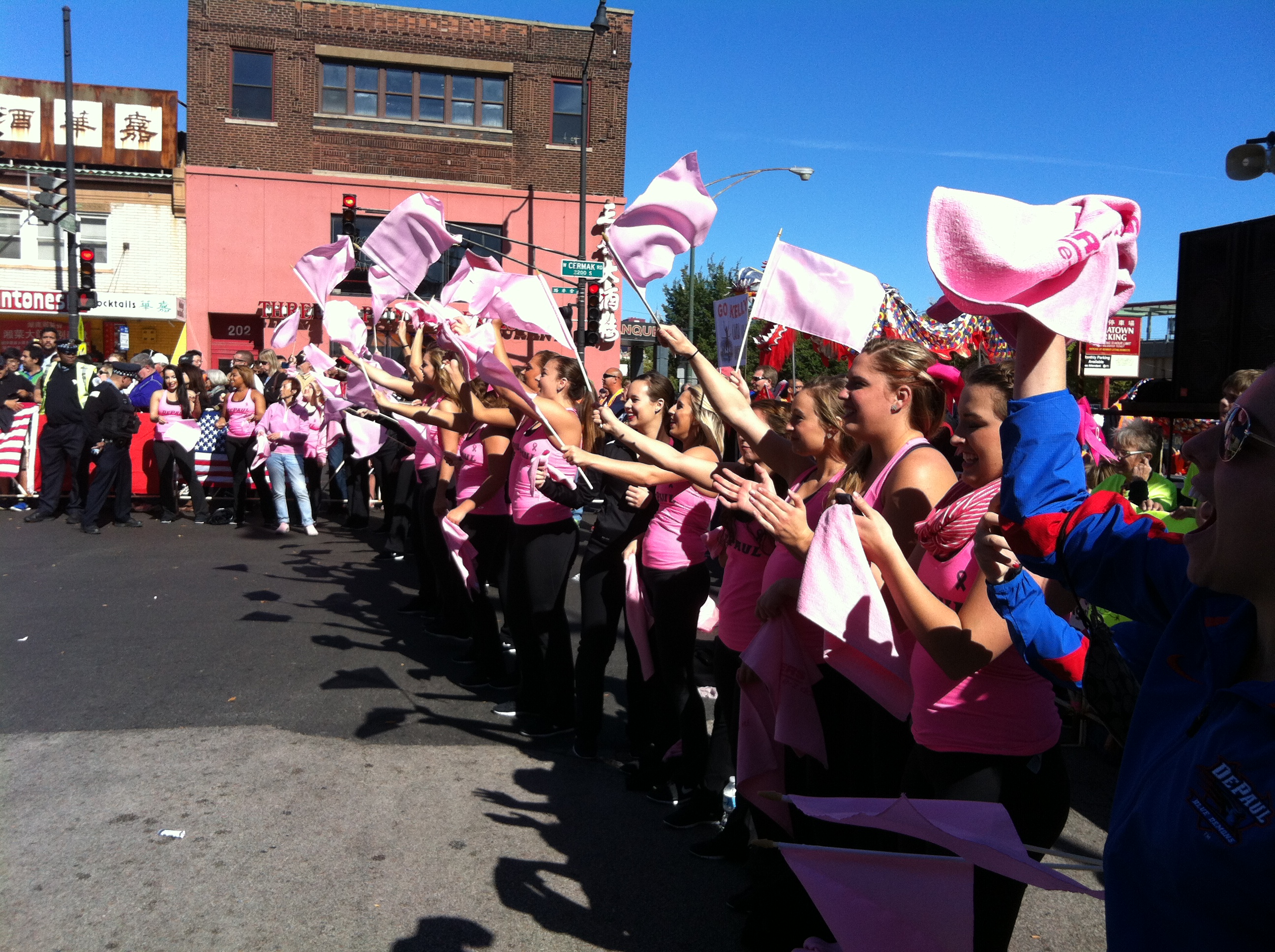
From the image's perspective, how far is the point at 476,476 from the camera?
5957 mm

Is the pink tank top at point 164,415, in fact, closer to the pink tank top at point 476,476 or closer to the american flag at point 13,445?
the american flag at point 13,445

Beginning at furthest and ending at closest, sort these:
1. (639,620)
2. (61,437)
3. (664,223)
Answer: (61,437) → (639,620) → (664,223)

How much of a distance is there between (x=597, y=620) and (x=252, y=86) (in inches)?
1056

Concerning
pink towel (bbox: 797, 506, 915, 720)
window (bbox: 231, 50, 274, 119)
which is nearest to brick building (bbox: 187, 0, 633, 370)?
window (bbox: 231, 50, 274, 119)

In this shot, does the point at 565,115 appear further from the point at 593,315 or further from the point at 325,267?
the point at 325,267

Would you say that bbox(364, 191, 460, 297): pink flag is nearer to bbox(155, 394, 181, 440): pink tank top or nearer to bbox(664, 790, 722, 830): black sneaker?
bbox(664, 790, 722, 830): black sneaker

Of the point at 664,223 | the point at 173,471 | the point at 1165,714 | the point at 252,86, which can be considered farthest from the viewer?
the point at 252,86

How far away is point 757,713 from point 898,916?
1525 mm

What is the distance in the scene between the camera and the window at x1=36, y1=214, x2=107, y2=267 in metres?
27.2

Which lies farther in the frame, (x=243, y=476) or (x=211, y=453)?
(x=211, y=453)

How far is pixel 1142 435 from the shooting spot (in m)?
5.82

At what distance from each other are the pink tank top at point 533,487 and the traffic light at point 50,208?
2083 cm

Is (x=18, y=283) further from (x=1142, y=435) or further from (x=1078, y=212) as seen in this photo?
(x=1078, y=212)

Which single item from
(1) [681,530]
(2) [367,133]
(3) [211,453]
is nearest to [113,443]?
(3) [211,453]
